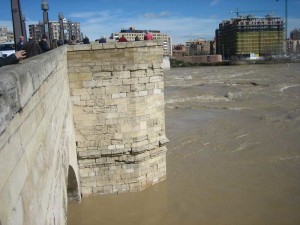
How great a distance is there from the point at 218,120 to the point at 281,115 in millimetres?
4181

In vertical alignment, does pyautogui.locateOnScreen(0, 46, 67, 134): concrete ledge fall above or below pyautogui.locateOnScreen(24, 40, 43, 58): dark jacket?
below

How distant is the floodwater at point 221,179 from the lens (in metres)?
8.31

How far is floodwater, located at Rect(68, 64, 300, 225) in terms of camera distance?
8.31 metres

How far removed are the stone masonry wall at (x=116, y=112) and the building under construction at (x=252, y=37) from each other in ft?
272

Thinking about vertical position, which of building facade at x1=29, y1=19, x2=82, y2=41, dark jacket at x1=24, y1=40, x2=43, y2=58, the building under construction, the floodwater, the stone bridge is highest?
the building under construction

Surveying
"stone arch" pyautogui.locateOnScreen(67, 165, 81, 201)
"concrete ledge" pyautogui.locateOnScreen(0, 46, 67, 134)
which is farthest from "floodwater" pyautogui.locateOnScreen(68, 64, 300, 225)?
"concrete ledge" pyautogui.locateOnScreen(0, 46, 67, 134)

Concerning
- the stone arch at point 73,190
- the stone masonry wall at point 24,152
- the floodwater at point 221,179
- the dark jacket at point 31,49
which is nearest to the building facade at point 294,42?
the floodwater at point 221,179

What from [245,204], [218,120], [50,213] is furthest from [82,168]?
[218,120]

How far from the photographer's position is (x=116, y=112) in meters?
8.30

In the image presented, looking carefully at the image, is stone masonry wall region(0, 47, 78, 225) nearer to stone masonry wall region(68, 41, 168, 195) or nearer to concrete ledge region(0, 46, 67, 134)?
concrete ledge region(0, 46, 67, 134)

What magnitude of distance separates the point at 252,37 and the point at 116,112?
8830 cm

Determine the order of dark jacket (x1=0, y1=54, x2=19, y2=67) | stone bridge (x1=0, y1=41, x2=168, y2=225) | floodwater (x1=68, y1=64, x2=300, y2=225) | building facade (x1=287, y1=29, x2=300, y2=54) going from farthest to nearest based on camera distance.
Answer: building facade (x1=287, y1=29, x2=300, y2=54) < floodwater (x1=68, y1=64, x2=300, y2=225) < stone bridge (x1=0, y1=41, x2=168, y2=225) < dark jacket (x1=0, y1=54, x2=19, y2=67)

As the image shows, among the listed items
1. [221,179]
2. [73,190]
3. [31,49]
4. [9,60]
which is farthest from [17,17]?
[221,179]

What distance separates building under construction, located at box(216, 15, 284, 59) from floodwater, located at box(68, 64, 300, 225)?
71204mm
